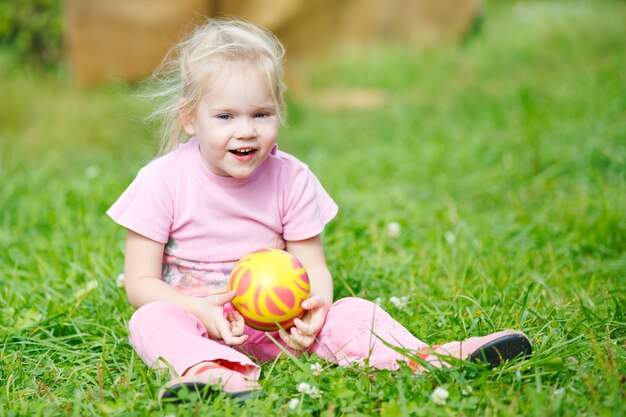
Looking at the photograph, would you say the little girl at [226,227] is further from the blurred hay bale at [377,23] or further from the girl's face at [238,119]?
the blurred hay bale at [377,23]

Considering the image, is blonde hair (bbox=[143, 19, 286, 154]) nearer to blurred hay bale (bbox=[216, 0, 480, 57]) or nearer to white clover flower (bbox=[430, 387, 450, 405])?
white clover flower (bbox=[430, 387, 450, 405])

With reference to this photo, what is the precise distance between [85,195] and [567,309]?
2833 mm

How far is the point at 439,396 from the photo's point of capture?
6.75ft

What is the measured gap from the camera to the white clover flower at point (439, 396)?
6.70 feet

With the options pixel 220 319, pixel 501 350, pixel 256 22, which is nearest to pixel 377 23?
pixel 256 22

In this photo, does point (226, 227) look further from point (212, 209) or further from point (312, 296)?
point (312, 296)

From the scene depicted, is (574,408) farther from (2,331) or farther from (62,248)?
(62,248)

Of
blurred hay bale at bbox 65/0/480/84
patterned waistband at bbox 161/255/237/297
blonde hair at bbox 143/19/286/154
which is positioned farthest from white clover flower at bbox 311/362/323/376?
blurred hay bale at bbox 65/0/480/84

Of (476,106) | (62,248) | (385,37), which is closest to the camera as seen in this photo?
(62,248)

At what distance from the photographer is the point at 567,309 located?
9.02 feet

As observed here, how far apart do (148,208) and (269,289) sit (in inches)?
22.0

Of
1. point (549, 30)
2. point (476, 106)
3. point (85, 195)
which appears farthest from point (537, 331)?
point (549, 30)

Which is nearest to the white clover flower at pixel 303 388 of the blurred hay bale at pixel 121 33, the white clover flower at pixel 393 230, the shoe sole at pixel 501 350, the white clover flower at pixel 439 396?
the white clover flower at pixel 439 396

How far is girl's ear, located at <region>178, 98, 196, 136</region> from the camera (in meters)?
2.64
